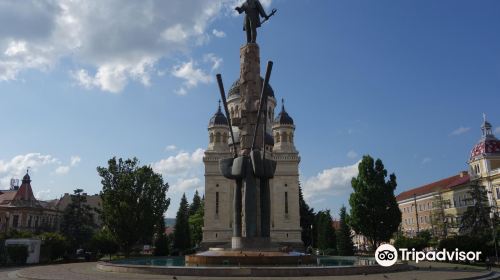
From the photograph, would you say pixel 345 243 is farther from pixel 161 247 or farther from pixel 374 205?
pixel 161 247

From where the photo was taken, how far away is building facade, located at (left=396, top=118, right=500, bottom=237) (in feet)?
140

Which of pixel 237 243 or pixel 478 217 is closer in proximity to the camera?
pixel 237 243

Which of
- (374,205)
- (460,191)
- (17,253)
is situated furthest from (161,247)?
(460,191)

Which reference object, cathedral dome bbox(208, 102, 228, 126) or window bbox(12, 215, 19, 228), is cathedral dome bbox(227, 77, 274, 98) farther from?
window bbox(12, 215, 19, 228)

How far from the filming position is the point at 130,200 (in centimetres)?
3234

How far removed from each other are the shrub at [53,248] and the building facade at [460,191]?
3328 cm

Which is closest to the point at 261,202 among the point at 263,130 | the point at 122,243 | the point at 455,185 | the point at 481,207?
the point at 263,130

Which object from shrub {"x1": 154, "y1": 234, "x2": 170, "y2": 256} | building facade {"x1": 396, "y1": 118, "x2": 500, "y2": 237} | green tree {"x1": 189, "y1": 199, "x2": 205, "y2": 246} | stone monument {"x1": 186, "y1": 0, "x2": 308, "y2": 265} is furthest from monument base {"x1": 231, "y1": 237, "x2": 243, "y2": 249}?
green tree {"x1": 189, "y1": 199, "x2": 205, "y2": 246}

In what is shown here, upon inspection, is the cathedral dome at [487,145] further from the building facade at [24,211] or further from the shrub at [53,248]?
the building facade at [24,211]

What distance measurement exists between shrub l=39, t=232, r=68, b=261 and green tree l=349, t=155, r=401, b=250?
74.4 ft

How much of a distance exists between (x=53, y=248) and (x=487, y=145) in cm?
4426

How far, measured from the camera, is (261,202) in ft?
62.5

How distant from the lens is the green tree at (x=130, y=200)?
3178 cm

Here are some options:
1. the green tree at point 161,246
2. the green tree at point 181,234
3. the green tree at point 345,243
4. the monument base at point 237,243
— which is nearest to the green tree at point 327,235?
the green tree at point 345,243
